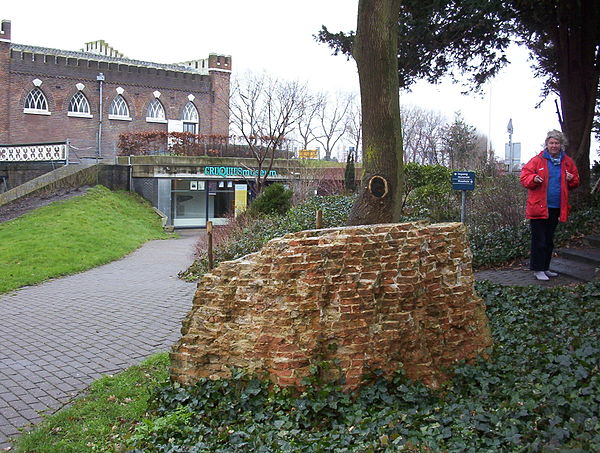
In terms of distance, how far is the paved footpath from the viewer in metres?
6.17

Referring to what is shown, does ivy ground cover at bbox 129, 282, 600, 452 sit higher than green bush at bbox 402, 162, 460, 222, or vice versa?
green bush at bbox 402, 162, 460, 222

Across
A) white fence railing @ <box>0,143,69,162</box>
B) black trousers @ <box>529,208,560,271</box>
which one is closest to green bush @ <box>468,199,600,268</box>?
black trousers @ <box>529,208,560,271</box>

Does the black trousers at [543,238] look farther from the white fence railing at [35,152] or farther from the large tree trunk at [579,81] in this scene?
the white fence railing at [35,152]

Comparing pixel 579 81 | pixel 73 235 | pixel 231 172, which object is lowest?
pixel 73 235

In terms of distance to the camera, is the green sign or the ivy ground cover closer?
the ivy ground cover

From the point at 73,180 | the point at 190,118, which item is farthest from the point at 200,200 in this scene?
the point at 190,118

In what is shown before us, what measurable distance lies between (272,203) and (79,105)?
94.8 ft

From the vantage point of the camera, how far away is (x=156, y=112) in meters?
46.3

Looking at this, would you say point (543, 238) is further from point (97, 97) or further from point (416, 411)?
point (97, 97)

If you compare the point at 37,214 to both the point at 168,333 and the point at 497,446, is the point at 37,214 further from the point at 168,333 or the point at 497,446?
the point at 497,446

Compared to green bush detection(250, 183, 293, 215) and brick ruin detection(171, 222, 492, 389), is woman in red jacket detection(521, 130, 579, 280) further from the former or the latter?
green bush detection(250, 183, 293, 215)

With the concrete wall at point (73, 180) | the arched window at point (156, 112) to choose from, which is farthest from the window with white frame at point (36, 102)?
the concrete wall at point (73, 180)

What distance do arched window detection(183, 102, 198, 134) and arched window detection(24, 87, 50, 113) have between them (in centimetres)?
1004

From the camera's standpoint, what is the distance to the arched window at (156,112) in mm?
45938
